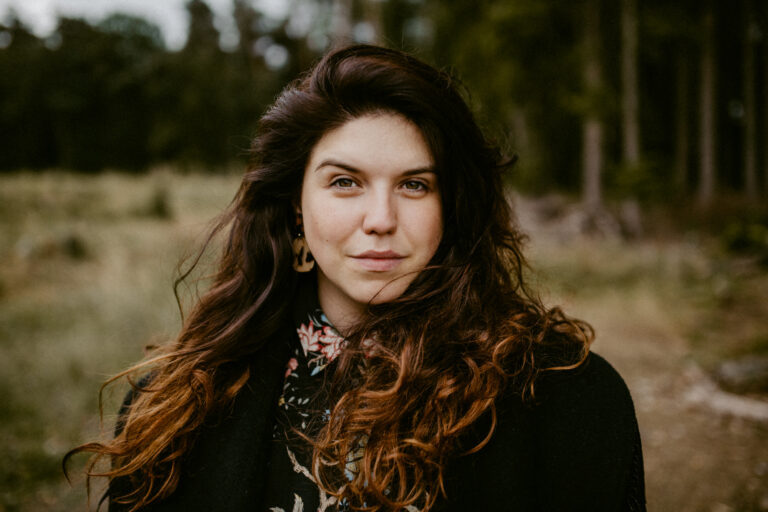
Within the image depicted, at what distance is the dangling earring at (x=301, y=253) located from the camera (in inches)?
75.5

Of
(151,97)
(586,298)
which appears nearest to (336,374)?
(586,298)

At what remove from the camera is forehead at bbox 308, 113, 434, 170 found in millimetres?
1586

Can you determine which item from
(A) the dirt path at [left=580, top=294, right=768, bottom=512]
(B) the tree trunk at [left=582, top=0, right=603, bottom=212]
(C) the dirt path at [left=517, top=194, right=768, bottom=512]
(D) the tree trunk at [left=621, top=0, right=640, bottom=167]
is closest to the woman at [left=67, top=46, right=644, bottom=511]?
Result: (C) the dirt path at [left=517, top=194, right=768, bottom=512]

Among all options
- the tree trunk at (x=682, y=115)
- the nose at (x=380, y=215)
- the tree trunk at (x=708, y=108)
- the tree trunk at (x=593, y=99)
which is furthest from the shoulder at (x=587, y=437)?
the tree trunk at (x=682, y=115)

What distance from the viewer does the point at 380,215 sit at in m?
1.55

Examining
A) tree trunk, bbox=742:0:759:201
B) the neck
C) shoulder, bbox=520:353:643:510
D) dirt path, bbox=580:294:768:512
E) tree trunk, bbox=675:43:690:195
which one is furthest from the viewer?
tree trunk, bbox=675:43:690:195

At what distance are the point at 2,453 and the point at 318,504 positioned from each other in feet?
12.1

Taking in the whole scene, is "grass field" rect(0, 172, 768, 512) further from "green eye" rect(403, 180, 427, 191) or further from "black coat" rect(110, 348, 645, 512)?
"green eye" rect(403, 180, 427, 191)

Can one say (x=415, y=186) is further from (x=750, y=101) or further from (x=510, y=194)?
(x=750, y=101)

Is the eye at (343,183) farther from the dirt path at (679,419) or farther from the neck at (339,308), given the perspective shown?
the dirt path at (679,419)

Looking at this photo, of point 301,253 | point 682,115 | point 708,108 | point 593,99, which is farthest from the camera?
point 682,115

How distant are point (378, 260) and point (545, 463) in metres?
0.81

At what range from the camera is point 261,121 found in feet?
6.34

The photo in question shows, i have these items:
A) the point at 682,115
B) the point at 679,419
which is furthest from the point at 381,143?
the point at 682,115
